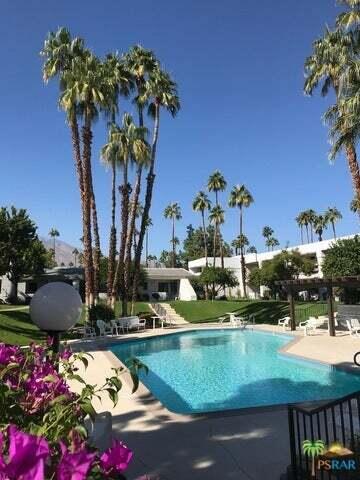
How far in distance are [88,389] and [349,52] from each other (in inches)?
886

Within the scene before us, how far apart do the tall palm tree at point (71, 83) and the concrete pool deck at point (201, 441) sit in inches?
575

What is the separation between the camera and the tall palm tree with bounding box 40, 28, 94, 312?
76.9 ft

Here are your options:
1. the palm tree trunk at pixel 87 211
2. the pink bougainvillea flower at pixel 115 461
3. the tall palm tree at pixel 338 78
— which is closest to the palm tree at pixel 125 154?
the palm tree trunk at pixel 87 211

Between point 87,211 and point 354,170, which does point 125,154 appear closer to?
point 87,211

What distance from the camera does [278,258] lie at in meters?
48.8

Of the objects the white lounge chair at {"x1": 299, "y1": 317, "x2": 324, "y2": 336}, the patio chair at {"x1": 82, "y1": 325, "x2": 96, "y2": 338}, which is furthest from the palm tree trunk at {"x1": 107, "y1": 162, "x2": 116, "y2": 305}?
the white lounge chair at {"x1": 299, "y1": 317, "x2": 324, "y2": 336}

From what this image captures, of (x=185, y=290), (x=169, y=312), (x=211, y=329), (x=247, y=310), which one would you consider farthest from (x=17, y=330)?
(x=185, y=290)

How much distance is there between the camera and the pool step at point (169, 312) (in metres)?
31.3

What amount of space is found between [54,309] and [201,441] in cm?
357

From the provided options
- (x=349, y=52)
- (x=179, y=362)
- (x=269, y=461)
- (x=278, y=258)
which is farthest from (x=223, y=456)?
(x=278, y=258)

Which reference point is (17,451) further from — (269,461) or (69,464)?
(269,461)

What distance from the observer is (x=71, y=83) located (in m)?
23.7

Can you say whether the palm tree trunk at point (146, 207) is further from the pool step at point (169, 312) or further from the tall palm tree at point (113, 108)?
Result: the pool step at point (169, 312)

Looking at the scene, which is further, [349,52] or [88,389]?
[349,52]
